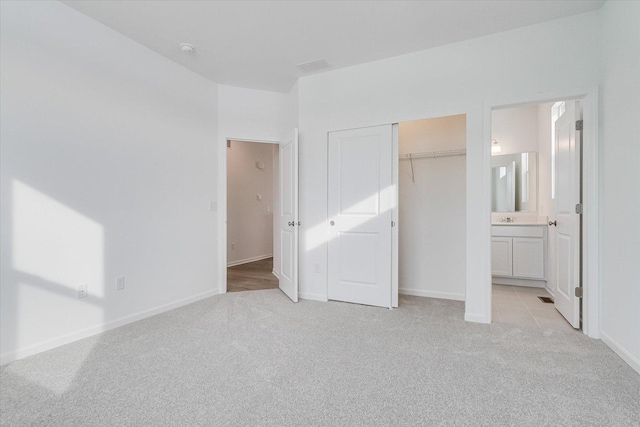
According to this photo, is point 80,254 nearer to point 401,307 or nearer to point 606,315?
point 401,307

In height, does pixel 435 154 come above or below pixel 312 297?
above

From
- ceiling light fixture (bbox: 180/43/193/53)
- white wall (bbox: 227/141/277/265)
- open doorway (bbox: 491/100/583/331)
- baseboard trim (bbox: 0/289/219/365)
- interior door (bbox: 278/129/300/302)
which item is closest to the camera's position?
baseboard trim (bbox: 0/289/219/365)

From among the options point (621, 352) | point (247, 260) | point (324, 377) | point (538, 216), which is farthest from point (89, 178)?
point (538, 216)

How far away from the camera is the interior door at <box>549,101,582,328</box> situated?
266 centimetres

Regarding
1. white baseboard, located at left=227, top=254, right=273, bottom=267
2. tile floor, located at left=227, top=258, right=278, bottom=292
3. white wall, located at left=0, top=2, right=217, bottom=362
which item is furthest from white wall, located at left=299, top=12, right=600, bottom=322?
white baseboard, located at left=227, top=254, right=273, bottom=267

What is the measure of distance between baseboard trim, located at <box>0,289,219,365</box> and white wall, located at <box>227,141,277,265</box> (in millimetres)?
2533

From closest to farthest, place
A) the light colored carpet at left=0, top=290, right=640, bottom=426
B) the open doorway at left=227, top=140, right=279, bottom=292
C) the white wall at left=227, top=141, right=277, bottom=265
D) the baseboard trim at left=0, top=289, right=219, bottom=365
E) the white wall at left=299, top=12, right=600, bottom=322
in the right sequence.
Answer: the light colored carpet at left=0, top=290, right=640, bottom=426 < the baseboard trim at left=0, top=289, right=219, bottom=365 < the white wall at left=299, top=12, right=600, bottom=322 < the open doorway at left=227, top=140, right=279, bottom=292 < the white wall at left=227, top=141, right=277, bottom=265

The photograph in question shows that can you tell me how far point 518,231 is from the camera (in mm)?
4148

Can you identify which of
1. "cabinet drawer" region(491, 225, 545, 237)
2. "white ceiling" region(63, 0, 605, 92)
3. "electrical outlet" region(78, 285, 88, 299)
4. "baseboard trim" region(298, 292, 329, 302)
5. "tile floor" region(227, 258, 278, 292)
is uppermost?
"white ceiling" region(63, 0, 605, 92)

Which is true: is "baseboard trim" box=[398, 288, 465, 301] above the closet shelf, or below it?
below

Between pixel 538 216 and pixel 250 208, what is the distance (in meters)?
5.07

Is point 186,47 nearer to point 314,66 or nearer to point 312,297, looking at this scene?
point 314,66

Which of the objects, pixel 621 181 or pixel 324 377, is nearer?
pixel 324 377

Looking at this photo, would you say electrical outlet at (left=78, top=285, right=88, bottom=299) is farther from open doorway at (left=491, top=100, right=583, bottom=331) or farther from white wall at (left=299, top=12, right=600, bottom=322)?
open doorway at (left=491, top=100, right=583, bottom=331)
